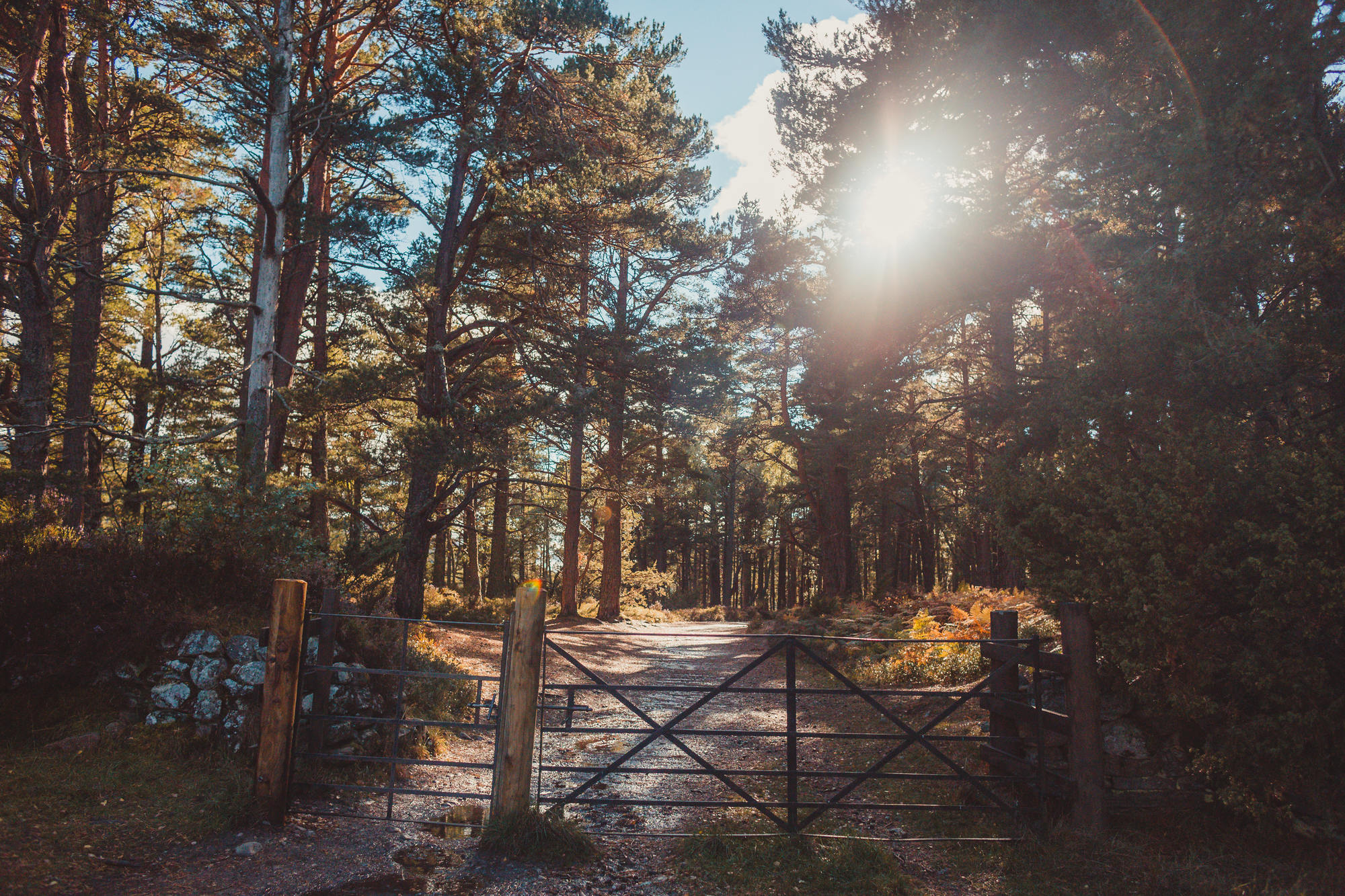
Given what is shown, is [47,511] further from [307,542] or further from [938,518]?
[938,518]

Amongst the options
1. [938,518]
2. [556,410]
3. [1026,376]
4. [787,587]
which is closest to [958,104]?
[1026,376]

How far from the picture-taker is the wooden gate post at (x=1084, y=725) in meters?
5.66

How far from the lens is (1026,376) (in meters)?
11.2

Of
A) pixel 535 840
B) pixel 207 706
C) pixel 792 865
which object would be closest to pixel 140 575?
pixel 207 706

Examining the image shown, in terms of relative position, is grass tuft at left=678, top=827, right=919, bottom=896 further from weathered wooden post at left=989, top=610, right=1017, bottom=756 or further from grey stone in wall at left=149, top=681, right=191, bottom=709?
grey stone in wall at left=149, top=681, right=191, bottom=709

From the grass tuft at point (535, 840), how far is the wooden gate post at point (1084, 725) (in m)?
3.98

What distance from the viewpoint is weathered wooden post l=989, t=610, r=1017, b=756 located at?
6328 mm

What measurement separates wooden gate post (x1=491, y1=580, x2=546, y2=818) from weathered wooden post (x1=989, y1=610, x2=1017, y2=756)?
4.08 metres

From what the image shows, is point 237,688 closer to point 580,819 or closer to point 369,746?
point 369,746

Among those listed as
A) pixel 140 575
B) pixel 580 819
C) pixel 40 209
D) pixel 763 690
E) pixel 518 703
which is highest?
pixel 40 209

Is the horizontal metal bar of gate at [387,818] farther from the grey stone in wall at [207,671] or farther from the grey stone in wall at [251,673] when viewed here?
the grey stone in wall at [207,671]

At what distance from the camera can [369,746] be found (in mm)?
7184

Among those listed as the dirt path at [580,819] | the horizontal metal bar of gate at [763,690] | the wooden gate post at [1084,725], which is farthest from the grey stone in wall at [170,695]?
the wooden gate post at [1084,725]

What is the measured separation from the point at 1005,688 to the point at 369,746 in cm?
637
